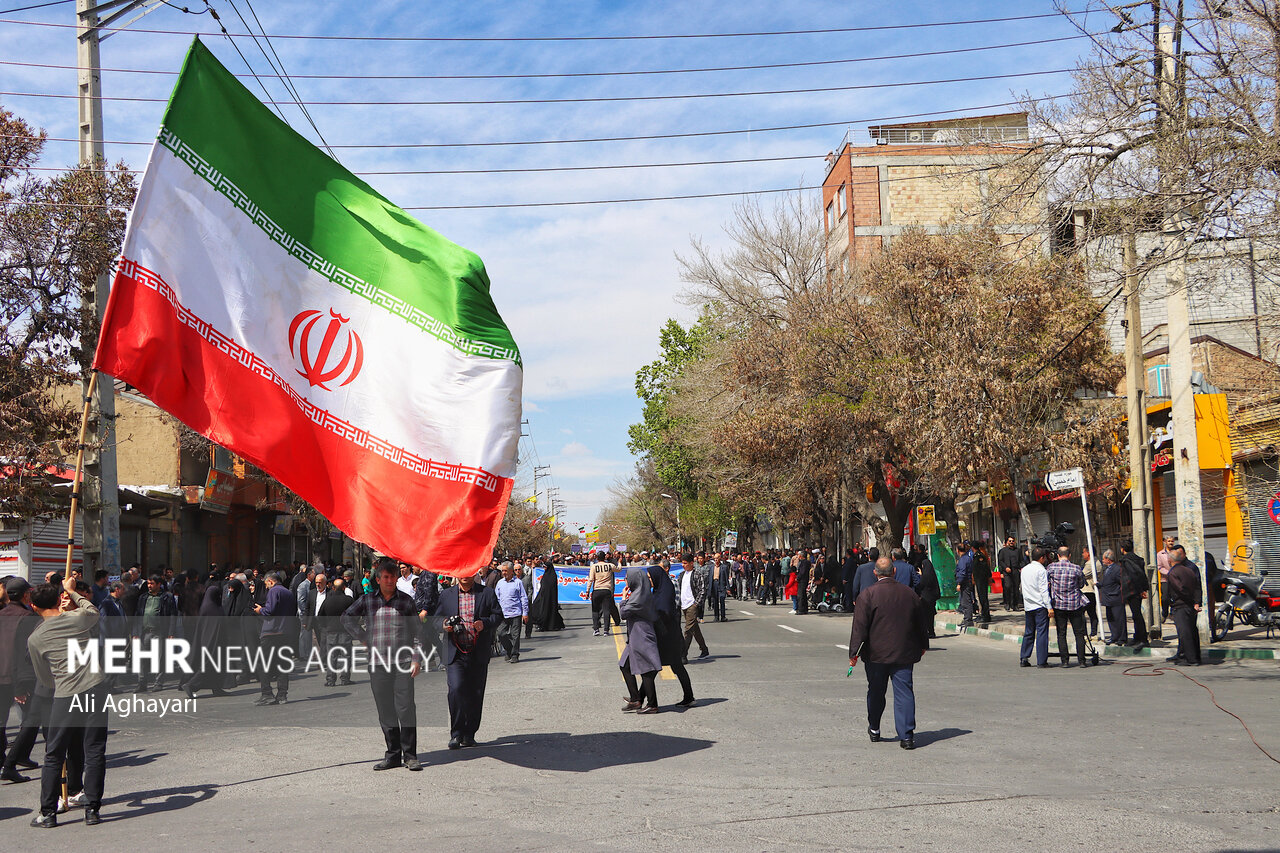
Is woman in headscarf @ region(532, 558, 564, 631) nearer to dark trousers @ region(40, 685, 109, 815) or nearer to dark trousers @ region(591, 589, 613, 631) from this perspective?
dark trousers @ region(591, 589, 613, 631)

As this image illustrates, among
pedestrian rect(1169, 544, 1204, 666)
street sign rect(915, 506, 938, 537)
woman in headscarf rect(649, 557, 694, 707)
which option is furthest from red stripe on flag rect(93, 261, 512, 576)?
street sign rect(915, 506, 938, 537)

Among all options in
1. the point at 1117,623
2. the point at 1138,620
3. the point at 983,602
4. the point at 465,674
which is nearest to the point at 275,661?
the point at 465,674

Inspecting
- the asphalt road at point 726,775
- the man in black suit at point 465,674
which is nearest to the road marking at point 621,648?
the asphalt road at point 726,775

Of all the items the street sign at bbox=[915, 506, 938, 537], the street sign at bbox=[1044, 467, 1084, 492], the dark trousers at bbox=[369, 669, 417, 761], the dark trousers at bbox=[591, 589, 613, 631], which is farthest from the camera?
the street sign at bbox=[915, 506, 938, 537]

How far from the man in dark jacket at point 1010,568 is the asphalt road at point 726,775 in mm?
12850

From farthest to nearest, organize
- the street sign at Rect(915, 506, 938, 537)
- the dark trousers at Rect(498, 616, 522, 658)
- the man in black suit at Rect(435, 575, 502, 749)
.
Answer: the street sign at Rect(915, 506, 938, 537) → the dark trousers at Rect(498, 616, 522, 658) → the man in black suit at Rect(435, 575, 502, 749)

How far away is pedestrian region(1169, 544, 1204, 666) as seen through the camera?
52.5ft

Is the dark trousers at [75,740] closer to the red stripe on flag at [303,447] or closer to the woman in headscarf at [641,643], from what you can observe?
the red stripe on flag at [303,447]

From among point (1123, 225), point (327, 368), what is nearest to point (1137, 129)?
point (1123, 225)

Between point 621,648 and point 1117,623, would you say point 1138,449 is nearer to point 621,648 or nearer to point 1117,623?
point 1117,623

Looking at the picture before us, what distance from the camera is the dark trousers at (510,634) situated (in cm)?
1978

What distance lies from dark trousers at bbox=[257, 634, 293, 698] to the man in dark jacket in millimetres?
17531

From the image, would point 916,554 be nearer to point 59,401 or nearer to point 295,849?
point 295,849

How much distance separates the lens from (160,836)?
287 inches
